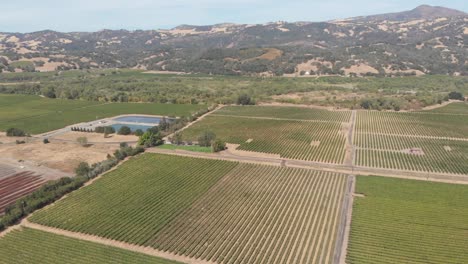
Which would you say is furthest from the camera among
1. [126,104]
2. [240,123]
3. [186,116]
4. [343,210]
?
[126,104]

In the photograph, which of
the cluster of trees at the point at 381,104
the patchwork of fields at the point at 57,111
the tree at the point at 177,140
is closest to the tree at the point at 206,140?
the tree at the point at 177,140

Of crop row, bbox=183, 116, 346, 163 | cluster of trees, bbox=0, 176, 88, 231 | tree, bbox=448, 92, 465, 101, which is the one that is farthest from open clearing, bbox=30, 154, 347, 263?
tree, bbox=448, 92, 465, 101

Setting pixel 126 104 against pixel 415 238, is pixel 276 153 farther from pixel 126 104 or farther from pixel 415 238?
pixel 126 104

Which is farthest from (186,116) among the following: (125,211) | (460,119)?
(460,119)

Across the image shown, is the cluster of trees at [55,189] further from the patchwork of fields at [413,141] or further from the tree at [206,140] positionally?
the patchwork of fields at [413,141]

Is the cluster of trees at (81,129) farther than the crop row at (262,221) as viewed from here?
Yes

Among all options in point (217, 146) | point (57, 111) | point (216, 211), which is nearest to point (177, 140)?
point (217, 146)

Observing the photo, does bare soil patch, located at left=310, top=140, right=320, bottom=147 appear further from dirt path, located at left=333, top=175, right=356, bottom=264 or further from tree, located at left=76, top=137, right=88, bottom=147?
tree, located at left=76, top=137, right=88, bottom=147
